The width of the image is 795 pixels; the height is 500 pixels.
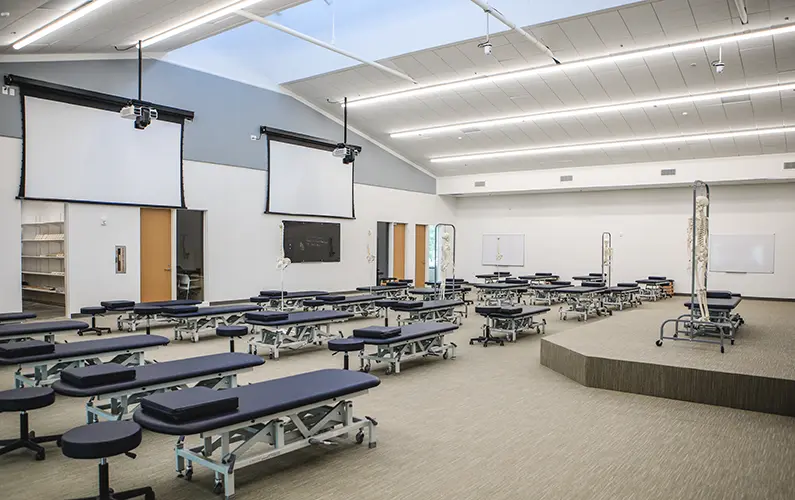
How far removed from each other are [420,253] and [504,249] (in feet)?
9.52

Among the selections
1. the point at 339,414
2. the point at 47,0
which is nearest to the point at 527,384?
the point at 339,414

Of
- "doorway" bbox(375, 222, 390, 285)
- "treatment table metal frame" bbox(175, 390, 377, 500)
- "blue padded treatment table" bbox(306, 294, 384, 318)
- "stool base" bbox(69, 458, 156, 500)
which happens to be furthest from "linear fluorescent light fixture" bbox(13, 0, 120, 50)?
"doorway" bbox(375, 222, 390, 285)

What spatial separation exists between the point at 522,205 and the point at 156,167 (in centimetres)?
1165

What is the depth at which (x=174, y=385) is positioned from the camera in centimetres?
433

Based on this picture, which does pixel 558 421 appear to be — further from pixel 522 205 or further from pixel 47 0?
pixel 522 205

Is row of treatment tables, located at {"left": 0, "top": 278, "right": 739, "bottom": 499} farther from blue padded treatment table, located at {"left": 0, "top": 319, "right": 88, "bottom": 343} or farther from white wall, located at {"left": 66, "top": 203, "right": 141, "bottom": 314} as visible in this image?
white wall, located at {"left": 66, "top": 203, "right": 141, "bottom": 314}

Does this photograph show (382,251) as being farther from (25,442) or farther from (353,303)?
(25,442)

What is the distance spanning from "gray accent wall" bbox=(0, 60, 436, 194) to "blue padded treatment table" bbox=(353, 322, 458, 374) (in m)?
7.11

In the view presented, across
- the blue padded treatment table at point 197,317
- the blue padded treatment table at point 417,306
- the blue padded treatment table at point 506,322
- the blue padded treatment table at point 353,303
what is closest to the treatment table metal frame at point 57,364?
the blue padded treatment table at point 197,317

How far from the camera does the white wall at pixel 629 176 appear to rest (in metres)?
13.7

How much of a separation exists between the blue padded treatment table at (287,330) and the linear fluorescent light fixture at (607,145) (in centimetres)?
925

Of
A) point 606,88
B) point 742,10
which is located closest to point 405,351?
point 742,10

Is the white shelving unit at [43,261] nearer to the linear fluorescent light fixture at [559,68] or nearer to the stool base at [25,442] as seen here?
the linear fluorescent light fixture at [559,68]

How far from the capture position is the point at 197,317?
8469 mm
